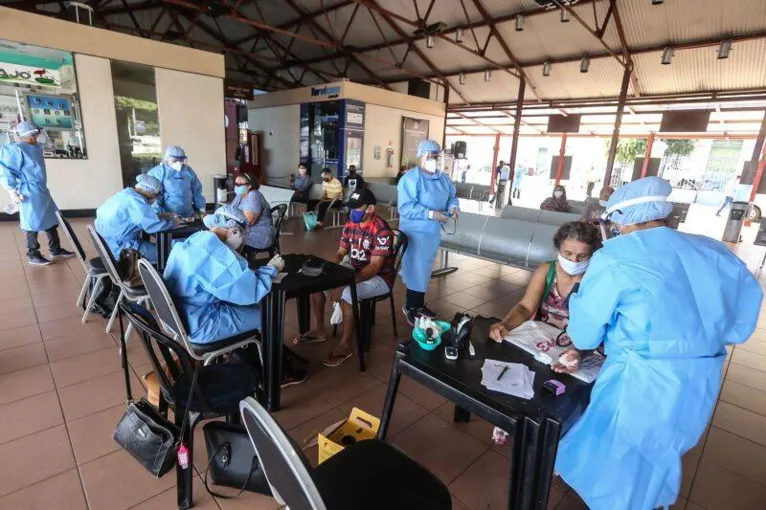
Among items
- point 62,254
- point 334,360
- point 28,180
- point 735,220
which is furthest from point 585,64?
point 62,254

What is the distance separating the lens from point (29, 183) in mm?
4441

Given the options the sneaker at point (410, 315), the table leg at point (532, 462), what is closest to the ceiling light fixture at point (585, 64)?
the sneaker at point (410, 315)

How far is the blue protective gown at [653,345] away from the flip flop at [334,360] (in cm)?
179

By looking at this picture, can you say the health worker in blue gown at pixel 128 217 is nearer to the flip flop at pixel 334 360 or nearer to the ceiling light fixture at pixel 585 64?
the flip flop at pixel 334 360

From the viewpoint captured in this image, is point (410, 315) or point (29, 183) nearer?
point (410, 315)

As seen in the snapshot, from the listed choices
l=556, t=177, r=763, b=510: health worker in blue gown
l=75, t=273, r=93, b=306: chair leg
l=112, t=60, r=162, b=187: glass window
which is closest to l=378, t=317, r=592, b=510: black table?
l=556, t=177, r=763, b=510: health worker in blue gown

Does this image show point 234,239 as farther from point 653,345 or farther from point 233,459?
point 653,345

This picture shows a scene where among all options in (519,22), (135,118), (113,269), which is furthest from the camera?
(519,22)

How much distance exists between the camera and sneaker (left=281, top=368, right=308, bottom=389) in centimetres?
253

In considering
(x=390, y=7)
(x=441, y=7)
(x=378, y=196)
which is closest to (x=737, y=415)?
(x=378, y=196)

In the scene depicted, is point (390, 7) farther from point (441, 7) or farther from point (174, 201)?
point (174, 201)

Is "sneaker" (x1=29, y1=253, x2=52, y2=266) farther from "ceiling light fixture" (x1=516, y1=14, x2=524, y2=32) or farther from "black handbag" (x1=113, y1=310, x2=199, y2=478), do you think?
"ceiling light fixture" (x1=516, y1=14, x2=524, y2=32)

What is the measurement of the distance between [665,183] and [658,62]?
10403 mm

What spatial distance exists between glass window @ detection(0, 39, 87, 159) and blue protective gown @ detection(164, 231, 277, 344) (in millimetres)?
6493
